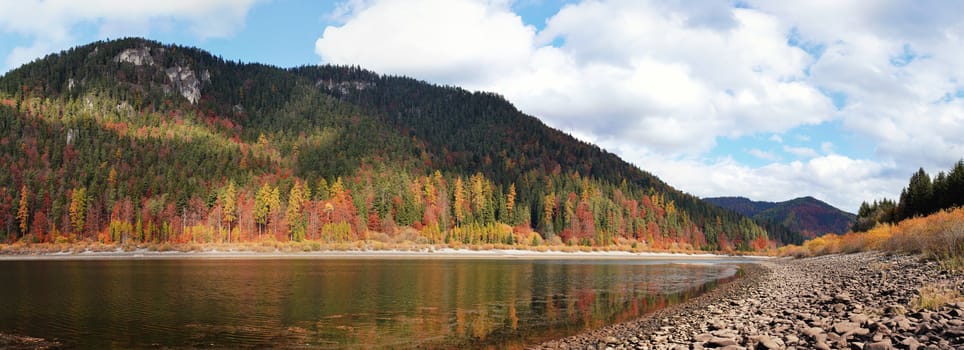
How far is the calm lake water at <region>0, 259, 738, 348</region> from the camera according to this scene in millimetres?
24312

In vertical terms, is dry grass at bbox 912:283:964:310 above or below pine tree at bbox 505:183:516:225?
below

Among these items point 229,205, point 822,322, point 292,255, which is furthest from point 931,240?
point 229,205

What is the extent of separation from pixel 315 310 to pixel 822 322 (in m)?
25.6

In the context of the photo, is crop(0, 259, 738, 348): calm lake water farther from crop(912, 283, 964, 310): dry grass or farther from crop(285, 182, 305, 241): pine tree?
crop(285, 182, 305, 241): pine tree

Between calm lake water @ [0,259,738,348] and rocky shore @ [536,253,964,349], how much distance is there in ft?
13.1

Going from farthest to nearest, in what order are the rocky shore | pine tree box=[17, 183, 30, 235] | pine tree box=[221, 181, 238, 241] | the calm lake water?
pine tree box=[221, 181, 238, 241]
pine tree box=[17, 183, 30, 235]
the calm lake water
the rocky shore

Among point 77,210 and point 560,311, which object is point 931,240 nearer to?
point 560,311

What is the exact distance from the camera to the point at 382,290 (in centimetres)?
4406

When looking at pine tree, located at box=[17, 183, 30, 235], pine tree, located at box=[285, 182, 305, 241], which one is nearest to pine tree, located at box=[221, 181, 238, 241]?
pine tree, located at box=[285, 182, 305, 241]

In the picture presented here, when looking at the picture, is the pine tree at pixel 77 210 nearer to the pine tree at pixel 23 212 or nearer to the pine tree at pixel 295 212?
the pine tree at pixel 23 212

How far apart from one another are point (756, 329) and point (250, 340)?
64.5 ft

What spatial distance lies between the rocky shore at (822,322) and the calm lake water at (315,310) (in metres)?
3.98

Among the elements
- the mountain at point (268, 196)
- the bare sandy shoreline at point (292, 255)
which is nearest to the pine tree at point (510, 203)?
the mountain at point (268, 196)

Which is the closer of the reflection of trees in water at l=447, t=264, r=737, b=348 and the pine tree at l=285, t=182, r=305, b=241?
the reflection of trees in water at l=447, t=264, r=737, b=348
